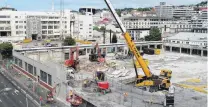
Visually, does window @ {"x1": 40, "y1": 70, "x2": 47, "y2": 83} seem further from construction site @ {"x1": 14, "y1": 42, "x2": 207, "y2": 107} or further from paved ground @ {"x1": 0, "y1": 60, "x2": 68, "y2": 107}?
paved ground @ {"x1": 0, "y1": 60, "x2": 68, "y2": 107}

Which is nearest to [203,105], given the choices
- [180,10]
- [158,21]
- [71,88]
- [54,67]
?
[71,88]

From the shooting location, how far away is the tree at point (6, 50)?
4666cm

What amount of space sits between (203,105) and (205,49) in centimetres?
3225

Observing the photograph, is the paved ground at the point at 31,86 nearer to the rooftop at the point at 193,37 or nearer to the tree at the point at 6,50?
the tree at the point at 6,50

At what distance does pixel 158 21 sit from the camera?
10031cm

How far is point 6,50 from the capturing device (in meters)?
47.2

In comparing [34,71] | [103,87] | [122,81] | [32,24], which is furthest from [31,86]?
[32,24]

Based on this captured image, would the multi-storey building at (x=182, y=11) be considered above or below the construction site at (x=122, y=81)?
above

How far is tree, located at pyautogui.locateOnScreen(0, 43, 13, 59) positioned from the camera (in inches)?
1837

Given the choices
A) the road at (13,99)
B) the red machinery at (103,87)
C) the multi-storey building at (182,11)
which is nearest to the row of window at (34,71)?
the road at (13,99)

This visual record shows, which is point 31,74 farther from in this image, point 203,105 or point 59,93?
point 203,105

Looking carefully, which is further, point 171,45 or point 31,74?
point 171,45

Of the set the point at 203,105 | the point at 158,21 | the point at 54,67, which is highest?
the point at 158,21

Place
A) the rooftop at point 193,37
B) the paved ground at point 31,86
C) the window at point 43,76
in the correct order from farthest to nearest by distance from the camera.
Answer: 1. the rooftop at point 193,37
2. the window at point 43,76
3. the paved ground at point 31,86
